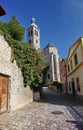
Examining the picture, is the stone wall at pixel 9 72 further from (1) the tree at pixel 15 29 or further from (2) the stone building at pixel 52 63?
(2) the stone building at pixel 52 63

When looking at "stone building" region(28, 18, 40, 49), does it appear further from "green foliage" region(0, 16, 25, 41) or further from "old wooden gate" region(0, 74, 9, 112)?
"old wooden gate" region(0, 74, 9, 112)

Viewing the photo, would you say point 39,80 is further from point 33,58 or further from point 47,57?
point 47,57

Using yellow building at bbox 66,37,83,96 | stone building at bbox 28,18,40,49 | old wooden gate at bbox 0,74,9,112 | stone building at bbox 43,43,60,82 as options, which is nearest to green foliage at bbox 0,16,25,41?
yellow building at bbox 66,37,83,96

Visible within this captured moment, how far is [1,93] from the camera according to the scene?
25.2 ft

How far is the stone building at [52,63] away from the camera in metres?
62.8

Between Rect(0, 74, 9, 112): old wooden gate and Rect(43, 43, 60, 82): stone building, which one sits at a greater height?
Rect(43, 43, 60, 82): stone building

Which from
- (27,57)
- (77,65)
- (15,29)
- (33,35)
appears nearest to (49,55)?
(33,35)

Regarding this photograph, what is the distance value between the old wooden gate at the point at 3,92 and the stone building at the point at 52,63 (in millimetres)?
53344

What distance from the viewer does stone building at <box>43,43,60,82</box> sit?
206ft

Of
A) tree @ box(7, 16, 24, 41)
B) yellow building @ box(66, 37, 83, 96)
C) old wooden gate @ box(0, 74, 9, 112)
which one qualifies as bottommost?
old wooden gate @ box(0, 74, 9, 112)

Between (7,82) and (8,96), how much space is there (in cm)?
86

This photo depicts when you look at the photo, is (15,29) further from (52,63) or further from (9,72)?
(52,63)

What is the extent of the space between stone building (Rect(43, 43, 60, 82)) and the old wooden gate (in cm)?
5334

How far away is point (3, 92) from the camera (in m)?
7.96
